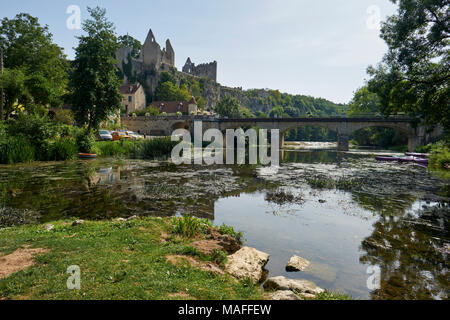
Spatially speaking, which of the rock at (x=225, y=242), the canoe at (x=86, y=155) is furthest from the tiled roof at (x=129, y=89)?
the rock at (x=225, y=242)

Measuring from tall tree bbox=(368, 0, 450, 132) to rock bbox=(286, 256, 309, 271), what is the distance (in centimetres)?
1566

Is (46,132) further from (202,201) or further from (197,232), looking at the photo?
(197,232)

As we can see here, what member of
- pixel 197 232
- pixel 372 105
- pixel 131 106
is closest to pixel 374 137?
pixel 372 105

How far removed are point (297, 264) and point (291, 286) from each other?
4.28ft

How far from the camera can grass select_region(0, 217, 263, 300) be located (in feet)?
12.2

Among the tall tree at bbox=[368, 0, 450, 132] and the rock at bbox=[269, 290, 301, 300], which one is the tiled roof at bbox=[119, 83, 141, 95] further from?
the rock at bbox=[269, 290, 301, 300]

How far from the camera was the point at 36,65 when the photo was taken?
38.2 m

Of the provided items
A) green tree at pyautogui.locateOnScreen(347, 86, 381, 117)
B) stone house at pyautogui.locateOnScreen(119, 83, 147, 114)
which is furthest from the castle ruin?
green tree at pyautogui.locateOnScreen(347, 86, 381, 117)

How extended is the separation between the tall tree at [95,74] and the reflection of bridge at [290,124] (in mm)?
31579

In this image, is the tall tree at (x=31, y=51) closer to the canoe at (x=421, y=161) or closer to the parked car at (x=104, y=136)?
the parked car at (x=104, y=136)

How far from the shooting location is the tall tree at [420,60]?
15.8 m

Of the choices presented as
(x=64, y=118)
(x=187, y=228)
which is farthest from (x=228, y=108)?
(x=187, y=228)

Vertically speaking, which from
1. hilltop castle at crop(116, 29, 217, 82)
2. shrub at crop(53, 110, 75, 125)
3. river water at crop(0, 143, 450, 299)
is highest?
hilltop castle at crop(116, 29, 217, 82)
